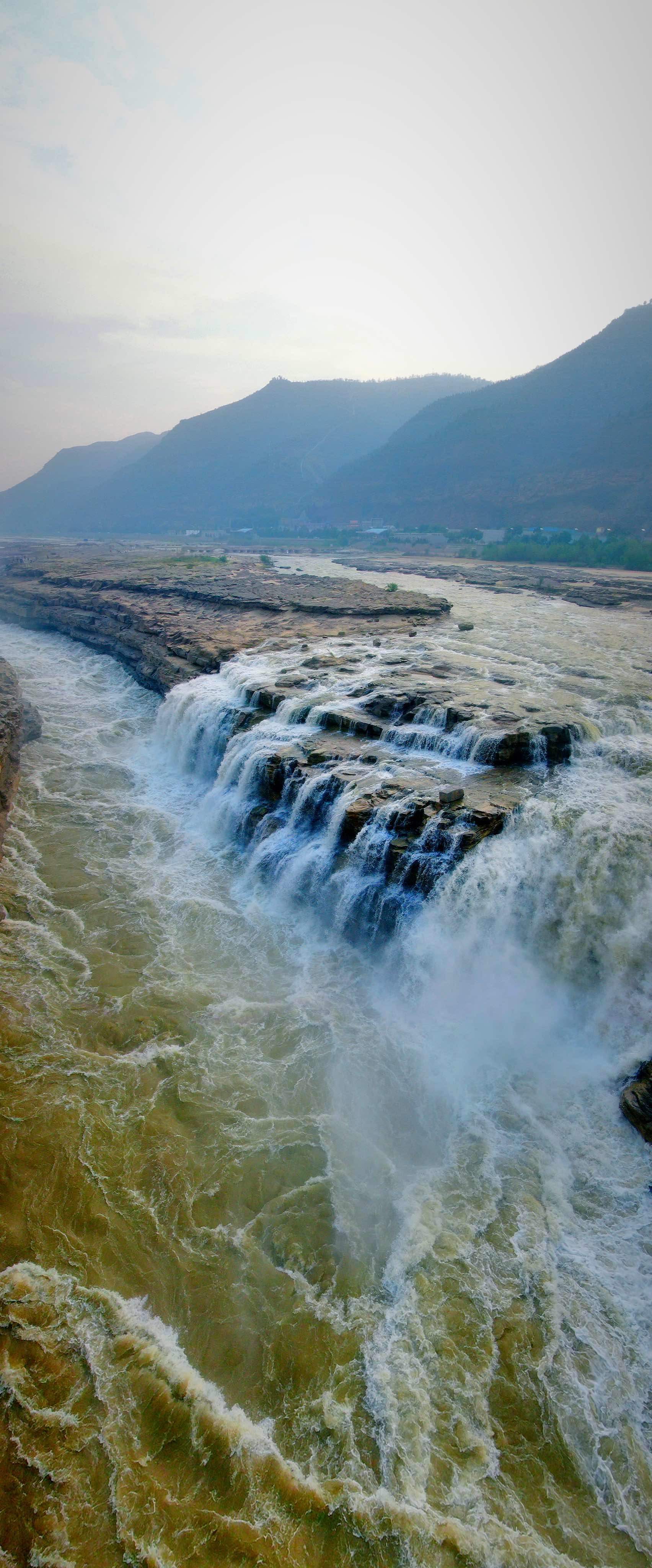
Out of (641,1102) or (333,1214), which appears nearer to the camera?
(333,1214)

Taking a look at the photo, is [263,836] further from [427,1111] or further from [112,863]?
[427,1111]

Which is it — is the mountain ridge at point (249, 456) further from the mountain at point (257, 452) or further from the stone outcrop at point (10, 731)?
the stone outcrop at point (10, 731)

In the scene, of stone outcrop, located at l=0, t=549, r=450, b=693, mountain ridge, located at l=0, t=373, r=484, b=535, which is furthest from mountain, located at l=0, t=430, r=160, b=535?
stone outcrop, located at l=0, t=549, r=450, b=693

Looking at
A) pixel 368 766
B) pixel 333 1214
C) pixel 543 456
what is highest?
pixel 543 456

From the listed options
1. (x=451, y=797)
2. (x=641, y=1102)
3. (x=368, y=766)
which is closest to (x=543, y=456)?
(x=368, y=766)

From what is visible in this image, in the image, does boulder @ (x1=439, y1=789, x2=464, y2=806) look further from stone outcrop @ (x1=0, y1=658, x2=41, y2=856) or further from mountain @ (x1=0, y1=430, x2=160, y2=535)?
mountain @ (x1=0, y1=430, x2=160, y2=535)

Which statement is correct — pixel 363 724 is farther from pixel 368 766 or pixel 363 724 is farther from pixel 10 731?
pixel 10 731
